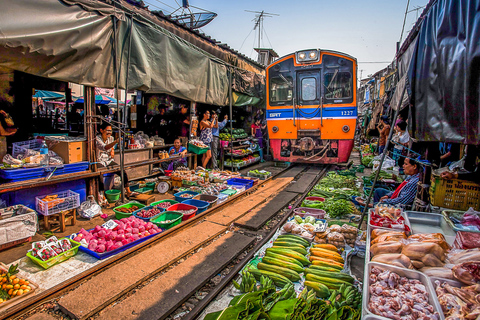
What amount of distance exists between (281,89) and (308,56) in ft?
4.71

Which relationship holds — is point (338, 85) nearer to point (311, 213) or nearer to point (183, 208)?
point (311, 213)

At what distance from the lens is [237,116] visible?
44.9 ft

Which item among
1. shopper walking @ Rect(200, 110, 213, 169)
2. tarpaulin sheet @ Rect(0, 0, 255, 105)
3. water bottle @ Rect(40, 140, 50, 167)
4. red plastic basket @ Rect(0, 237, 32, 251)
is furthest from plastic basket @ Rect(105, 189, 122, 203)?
shopper walking @ Rect(200, 110, 213, 169)

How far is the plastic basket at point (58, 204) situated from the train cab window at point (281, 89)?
23.8 ft

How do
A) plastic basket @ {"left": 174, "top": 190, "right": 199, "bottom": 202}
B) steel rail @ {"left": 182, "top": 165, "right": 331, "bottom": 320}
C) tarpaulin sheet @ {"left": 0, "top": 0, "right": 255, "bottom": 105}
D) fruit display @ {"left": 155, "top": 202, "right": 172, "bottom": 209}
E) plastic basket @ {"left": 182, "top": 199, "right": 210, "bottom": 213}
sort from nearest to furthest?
1. steel rail @ {"left": 182, "top": 165, "right": 331, "bottom": 320}
2. tarpaulin sheet @ {"left": 0, "top": 0, "right": 255, "bottom": 105}
3. fruit display @ {"left": 155, "top": 202, "right": 172, "bottom": 209}
4. plastic basket @ {"left": 182, "top": 199, "right": 210, "bottom": 213}
5. plastic basket @ {"left": 174, "top": 190, "right": 199, "bottom": 202}

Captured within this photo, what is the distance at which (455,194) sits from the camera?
374cm

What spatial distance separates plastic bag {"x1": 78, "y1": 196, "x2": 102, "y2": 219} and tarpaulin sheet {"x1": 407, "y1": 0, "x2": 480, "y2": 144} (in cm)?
569

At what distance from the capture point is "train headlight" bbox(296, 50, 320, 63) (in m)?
8.88

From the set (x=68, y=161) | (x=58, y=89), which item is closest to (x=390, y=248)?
(x=68, y=161)

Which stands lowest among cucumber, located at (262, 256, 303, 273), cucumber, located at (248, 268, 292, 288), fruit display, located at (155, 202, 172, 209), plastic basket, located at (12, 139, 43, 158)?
cucumber, located at (248, 268, 292, 288)

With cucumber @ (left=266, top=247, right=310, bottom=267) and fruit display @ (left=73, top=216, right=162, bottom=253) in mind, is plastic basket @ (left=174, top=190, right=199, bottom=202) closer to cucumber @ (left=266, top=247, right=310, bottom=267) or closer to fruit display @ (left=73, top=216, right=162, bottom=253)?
fruit display @ (left=73, top=216, right=162, bottom=253)

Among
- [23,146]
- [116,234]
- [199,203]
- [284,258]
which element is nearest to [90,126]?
[23,146]

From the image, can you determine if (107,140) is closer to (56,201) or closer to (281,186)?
(56,201)

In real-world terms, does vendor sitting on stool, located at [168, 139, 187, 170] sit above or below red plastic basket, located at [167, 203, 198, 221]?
above
